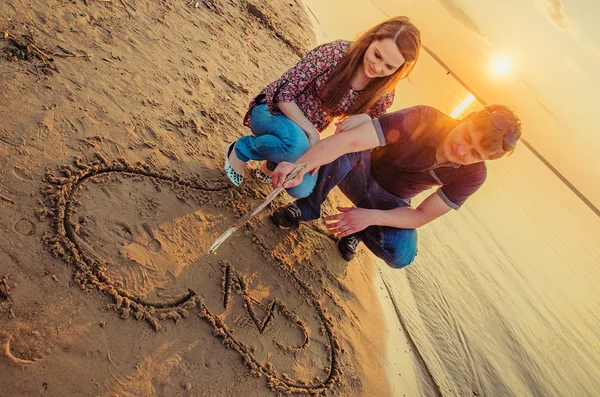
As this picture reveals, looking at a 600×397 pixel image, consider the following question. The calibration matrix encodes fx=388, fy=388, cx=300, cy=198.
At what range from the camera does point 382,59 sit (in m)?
2.23

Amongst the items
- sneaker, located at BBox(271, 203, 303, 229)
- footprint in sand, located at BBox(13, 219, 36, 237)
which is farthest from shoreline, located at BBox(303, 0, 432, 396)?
footprint in sand, located at BBox(13, 219, 36, 237)

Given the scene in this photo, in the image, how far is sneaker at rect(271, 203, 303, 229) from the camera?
2.77m

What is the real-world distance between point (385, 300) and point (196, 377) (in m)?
1.74

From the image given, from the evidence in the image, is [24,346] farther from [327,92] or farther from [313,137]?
[327,92]

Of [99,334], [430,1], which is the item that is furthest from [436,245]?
[430,1]

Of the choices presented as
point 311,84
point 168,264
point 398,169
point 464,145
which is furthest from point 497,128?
point 168,264

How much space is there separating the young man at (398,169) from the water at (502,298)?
0.76m

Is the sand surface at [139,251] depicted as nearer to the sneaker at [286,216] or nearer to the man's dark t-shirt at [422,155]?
the sneaker at [286,216]

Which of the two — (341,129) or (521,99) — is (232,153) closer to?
(341,129)

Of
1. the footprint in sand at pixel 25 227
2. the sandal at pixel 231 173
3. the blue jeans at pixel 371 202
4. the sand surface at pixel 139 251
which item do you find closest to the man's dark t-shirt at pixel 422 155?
the blue jeans at pixel 371 202

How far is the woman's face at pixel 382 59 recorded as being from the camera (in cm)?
220

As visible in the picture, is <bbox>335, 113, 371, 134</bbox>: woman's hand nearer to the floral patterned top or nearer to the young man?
the young man

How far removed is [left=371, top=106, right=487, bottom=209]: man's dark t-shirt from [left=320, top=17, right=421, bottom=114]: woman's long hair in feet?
0.64

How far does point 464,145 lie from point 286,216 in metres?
1.25
